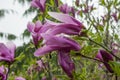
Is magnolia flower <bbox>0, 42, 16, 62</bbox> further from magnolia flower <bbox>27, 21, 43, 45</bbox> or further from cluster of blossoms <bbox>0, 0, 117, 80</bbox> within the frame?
cluster of blossoms <bbox>0, 0, 117, 80</bbox>

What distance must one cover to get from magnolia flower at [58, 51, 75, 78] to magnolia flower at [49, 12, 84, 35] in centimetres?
8

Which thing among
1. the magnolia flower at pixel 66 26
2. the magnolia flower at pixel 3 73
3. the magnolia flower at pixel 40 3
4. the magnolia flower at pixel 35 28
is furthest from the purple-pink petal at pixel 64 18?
the magnolia flower at pixel 40 3

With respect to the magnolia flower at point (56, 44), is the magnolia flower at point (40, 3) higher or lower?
lower

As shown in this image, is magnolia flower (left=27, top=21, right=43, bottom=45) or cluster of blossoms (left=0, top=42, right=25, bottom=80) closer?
magnolia flower (left=27, top=21, right=43, bottom=45)

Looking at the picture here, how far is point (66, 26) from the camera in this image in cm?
127

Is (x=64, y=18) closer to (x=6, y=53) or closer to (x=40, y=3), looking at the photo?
(x=6, y=53)

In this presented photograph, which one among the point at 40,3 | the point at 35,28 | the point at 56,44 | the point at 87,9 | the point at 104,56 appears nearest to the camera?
the point at 56,44

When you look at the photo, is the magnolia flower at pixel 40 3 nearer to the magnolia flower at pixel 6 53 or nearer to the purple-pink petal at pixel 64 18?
the magnolia flower at pixel 6 53

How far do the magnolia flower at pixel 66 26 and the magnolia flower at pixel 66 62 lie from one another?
0.26 ft

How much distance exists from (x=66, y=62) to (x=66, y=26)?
14cm

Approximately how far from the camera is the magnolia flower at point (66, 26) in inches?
49.0

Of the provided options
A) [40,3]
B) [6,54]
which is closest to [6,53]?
[6,54]

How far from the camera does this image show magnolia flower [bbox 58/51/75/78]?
1264 mm

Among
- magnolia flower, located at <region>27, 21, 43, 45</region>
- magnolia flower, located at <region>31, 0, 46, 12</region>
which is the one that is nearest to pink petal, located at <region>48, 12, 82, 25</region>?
magnolia flower, located at <region>27, 21, 43, 45</region>
